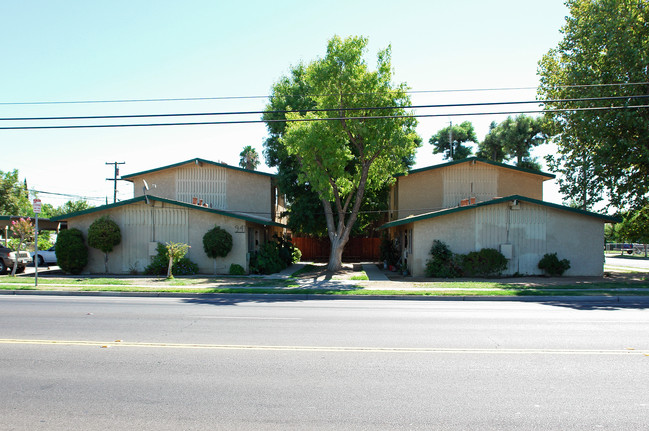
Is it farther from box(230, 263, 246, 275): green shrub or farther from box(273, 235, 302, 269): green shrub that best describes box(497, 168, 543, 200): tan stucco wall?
box(230, 263, 246, 275): green shrub

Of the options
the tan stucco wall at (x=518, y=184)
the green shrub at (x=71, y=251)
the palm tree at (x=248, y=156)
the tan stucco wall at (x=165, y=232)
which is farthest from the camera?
the palm tree at (x=248, y=156)

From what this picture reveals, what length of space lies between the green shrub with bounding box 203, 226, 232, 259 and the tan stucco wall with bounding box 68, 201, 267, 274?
0.58 meters

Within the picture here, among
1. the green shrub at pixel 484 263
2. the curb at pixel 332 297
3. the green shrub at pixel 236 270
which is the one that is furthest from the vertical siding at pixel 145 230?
the green shrub at pixel 484 263

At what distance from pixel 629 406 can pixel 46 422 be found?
19.8 ft

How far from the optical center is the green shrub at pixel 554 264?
20.5 metres

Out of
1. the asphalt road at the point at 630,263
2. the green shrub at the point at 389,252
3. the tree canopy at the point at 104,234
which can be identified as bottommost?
the asphalt road at the point at 630,263

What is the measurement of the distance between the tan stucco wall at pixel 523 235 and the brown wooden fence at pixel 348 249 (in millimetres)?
15724

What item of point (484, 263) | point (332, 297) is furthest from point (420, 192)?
point (332, 297)

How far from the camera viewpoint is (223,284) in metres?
17.2

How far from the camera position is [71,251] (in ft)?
67.9

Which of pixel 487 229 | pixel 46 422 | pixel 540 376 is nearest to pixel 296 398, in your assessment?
pixel 46 422

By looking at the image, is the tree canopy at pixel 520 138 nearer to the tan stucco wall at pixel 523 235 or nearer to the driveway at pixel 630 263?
the driveway at pixel 630 263

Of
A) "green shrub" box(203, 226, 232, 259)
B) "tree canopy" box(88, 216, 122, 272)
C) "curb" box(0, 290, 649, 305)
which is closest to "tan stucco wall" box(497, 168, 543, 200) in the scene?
"curb" box(0, 290, 649, 305)

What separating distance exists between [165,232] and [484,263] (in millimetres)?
A: 15484
